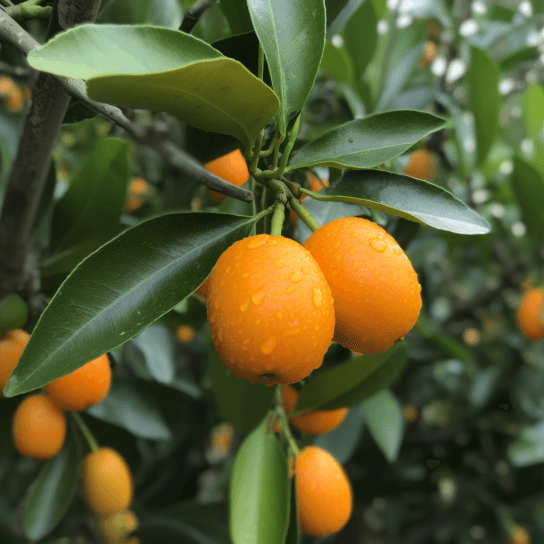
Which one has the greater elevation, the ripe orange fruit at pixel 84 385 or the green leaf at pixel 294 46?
the green leaf at pixel 294 46

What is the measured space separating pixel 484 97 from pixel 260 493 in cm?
118

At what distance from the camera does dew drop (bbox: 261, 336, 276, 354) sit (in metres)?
0.46

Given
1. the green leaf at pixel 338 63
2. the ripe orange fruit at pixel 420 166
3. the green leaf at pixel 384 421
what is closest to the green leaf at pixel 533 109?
the ripe orange fruit at pixel 420 166

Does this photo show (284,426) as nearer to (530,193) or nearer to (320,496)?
(320,496)

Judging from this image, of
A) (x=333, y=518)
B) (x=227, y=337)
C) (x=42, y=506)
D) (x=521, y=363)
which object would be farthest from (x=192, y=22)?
(x=521, y=363)

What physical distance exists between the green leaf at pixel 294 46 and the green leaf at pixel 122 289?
5.5 inches

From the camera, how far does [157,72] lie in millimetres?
361

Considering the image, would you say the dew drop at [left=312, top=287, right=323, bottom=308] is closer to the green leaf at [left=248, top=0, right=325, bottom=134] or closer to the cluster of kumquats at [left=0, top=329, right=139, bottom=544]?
the green leaf at [left=248, top=0, right=325, bottom=134]

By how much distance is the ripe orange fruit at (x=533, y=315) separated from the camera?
5.13ft

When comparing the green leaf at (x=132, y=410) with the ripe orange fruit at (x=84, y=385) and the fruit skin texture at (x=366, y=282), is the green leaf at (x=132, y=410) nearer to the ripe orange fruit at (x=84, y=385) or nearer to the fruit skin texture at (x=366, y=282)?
the ripe orange fruit at (x=84, y=385)

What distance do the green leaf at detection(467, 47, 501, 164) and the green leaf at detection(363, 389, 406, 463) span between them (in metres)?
0.82

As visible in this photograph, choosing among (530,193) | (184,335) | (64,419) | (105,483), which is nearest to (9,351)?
(64,419)

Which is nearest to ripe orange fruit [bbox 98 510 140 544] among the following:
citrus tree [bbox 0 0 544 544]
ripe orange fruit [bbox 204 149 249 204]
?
citrus tree [bbox 0 0 544 544]

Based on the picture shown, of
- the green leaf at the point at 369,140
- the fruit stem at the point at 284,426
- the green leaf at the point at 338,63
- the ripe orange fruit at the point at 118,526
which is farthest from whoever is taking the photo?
the ripe orange fruit at the point at 118,526
